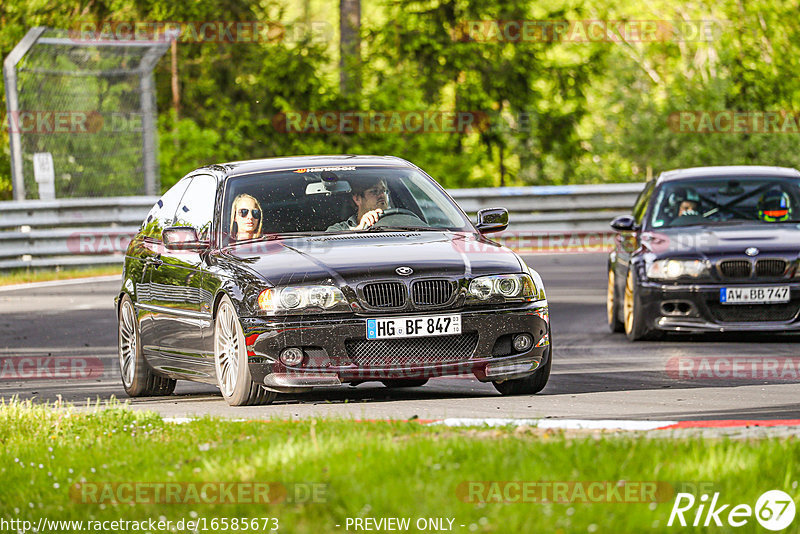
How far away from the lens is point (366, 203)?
1061 centimetres

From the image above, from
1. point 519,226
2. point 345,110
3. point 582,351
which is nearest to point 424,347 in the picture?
point 582,351

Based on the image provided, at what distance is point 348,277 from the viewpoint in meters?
9.27

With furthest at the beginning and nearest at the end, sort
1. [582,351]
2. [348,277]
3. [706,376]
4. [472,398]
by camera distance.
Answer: [582,351]
[706,376]
[472,398]
[348,277]

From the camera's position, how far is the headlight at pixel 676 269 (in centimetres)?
1362

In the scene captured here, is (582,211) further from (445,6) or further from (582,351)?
(582,351)

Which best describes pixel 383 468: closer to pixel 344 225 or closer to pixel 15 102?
pixel 344 225

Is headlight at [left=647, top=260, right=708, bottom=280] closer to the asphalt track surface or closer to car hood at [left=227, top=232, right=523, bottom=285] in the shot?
the asphalt track surface

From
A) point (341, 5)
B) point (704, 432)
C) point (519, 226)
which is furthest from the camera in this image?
point (341, 5)

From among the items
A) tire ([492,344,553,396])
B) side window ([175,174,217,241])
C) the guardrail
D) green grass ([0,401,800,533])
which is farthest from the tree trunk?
green grass ([0,401,800,533])

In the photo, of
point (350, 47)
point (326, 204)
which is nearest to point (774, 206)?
point (326, 204)

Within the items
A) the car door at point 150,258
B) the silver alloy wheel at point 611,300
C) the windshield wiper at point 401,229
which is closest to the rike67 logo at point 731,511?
the windshield wiper at point 401,229

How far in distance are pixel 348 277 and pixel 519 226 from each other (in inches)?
679

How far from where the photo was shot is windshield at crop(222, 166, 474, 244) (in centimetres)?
1039

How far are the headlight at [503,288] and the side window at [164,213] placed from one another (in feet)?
9.61
